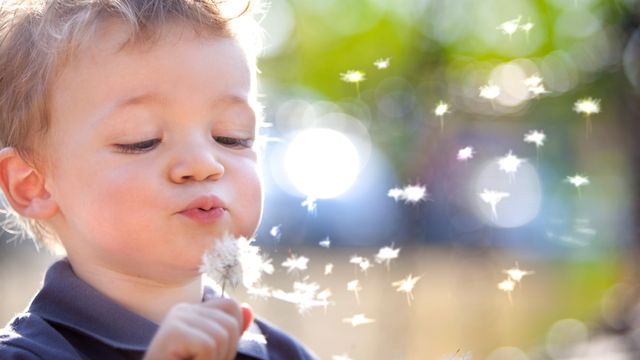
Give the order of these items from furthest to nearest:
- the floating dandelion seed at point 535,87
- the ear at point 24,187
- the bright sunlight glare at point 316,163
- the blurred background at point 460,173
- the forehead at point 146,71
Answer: the blurred background at point 460,173
the bright sunlight glare at point 316,163
the floating dandelion seed at point 535,87
the ear at point 24,187
the forehead at point 146,71

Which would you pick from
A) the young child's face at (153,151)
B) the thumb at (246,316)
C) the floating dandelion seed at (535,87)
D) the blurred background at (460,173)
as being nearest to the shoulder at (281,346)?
the young child's face at (153,151)

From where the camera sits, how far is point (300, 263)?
6.64ft

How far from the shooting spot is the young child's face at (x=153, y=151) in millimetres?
1541

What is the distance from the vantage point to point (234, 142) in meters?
1.67

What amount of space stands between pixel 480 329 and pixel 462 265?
0.79 m

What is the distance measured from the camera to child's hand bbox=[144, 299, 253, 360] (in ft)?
4.00

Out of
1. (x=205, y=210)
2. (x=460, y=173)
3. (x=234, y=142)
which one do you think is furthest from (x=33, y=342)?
(x=460, y=173)

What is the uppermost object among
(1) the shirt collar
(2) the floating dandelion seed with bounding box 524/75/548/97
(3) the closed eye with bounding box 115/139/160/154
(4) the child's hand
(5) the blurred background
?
(5) the blurred background

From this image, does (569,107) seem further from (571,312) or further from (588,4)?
(571,312)

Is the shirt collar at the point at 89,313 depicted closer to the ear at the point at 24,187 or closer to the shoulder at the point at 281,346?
the ear at the point at 24,187

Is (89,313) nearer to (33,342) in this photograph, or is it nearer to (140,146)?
(33,342)

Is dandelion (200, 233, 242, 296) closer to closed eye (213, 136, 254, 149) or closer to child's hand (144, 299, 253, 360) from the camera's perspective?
child's hand (144, 299, 253, 360)

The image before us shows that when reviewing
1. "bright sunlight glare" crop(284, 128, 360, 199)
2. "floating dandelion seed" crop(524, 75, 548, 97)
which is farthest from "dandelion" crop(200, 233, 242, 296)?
"floating dandelion seed" crop(524, 75, 548, 97)

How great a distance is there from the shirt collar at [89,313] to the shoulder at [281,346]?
1.03ft
